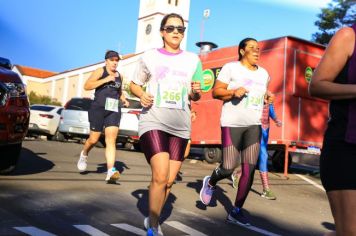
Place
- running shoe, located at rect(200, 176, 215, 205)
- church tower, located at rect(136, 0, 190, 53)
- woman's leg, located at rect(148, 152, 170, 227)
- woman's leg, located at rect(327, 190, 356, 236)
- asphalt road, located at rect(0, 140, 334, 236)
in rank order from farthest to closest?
church tower, located at rect(136, 0, 190, 53) < running shoe, located at rect(200, 176, 215, 205) < asphalt road, located at rect(0, 140, 334, 236) < woman's leg, located at rect(148, 152, 170, 227) < woman's leg, located at rect(327, 190, 356, 236)

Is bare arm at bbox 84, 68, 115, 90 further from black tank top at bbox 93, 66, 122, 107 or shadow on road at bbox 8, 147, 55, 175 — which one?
shadow on road at bbox 8, 147, 55, 175

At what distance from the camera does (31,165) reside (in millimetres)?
8305

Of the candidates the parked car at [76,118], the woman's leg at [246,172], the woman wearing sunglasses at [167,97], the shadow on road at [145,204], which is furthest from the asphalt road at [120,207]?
the parked car at [76,118]

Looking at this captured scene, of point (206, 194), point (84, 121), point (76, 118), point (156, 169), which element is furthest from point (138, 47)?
point (156, 169)

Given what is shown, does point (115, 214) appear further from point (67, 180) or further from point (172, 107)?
point (67, 180)

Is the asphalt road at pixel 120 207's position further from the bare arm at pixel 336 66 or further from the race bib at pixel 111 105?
the bare arm at pixel 336 66

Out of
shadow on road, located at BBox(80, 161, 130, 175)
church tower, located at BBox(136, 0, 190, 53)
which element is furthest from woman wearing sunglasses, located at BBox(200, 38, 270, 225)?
church tower, located at BBox(136, 0, 190, 53)

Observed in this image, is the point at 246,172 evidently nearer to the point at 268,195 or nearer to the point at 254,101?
the point at 254,101

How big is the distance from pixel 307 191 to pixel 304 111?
3.07m

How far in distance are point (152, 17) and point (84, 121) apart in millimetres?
80703

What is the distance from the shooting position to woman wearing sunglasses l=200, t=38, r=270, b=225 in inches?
215

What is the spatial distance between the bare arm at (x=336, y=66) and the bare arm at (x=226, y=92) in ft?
9.16

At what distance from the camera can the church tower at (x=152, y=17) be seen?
92.9 m

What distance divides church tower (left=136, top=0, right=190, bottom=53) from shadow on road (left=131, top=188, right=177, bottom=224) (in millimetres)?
85684
